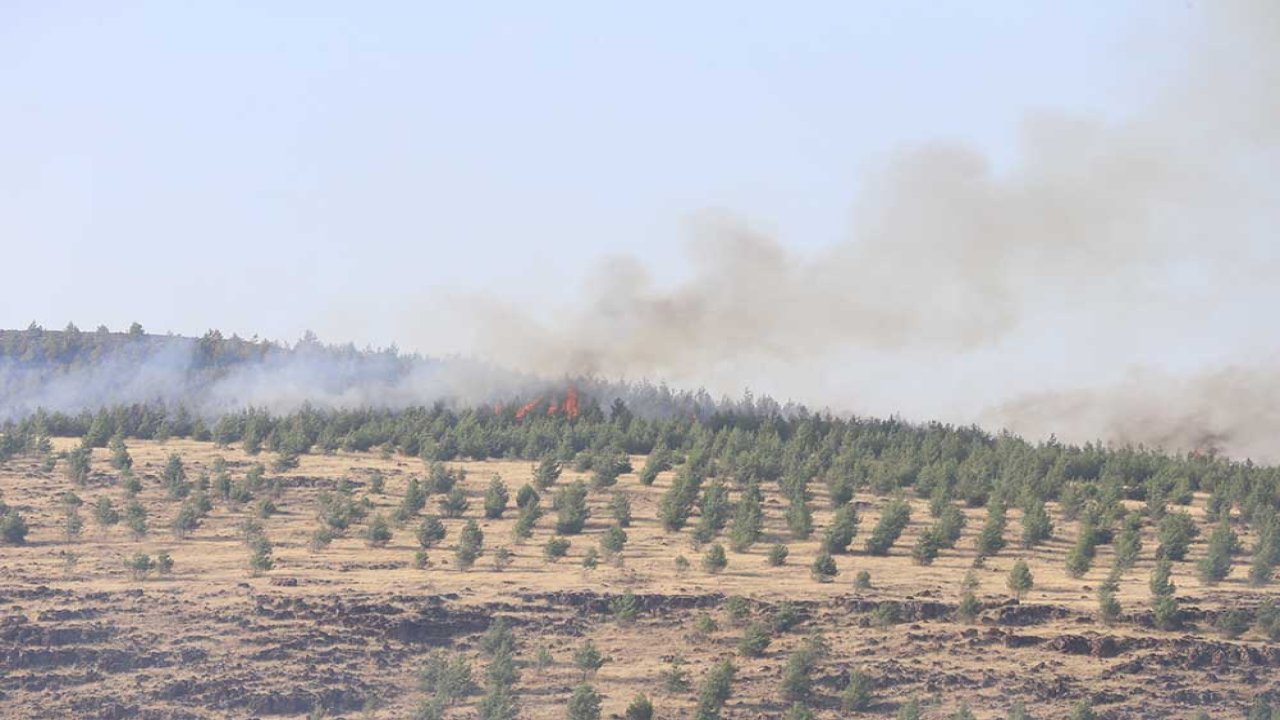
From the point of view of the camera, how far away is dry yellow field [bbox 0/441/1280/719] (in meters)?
77.4

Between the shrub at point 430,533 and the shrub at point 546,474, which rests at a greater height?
the shrub at point 546,474

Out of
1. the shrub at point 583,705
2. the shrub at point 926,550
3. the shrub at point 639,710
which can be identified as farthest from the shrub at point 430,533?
the shrub at point 639,710

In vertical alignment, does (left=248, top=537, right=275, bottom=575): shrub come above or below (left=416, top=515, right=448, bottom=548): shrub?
below

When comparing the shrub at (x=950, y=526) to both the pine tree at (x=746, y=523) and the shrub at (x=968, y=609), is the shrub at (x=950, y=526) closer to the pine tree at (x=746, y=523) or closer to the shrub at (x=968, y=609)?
the pine tree at (x=746, y=523)

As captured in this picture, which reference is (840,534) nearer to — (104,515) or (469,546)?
(469,546)

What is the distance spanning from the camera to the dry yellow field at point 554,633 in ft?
254

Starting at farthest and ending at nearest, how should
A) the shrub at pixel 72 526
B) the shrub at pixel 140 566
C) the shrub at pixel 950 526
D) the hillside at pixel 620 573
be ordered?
the shrub at pixel 950 526 < the shrub at pixel 72 526 < the shrub at pixel 140 566 < the hillside at pixel 620 573

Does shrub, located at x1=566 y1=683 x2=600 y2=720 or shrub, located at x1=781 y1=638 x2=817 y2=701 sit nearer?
shrub, located at x1=566 y1=683 x2=600 y2=720

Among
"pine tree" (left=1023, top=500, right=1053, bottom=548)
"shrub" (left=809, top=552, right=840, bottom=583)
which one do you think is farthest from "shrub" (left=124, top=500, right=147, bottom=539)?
"pine tree" (left=1023, top=500, right=1053, bottom=548)

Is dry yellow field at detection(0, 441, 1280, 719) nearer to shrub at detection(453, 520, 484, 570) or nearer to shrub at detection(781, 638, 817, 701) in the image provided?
shrub at detection(781, 638, 817, 701)

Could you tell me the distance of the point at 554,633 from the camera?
83.0 m

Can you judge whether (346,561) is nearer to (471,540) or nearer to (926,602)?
(471,540)

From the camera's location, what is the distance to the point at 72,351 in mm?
163000

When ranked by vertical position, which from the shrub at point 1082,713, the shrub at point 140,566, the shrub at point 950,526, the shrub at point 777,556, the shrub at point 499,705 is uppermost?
the shrub at point 950,526
